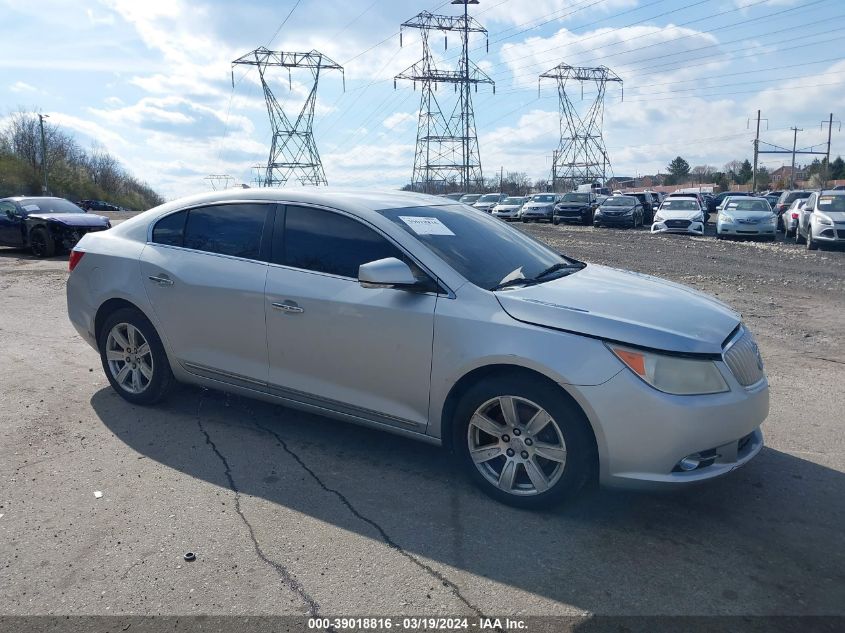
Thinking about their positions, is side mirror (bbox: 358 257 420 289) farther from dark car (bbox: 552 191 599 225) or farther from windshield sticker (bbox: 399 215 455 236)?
dark car (bbox: 552 191 599 225)

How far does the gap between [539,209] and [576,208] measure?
3.64 m

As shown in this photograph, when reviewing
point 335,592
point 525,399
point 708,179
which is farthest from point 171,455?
point 708,179

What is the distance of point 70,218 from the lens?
56.9 feet

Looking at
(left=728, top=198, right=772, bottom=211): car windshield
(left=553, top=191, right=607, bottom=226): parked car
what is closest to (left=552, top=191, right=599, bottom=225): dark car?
(left=553, top=191, right=607, bottom=226): parked car

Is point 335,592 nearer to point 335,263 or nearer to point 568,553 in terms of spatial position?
point 568,553

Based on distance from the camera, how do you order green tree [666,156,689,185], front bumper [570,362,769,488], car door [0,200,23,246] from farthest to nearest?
green tree [666,156,689,185], car door [0,200,23,246], front bumper [570,362,769,488]

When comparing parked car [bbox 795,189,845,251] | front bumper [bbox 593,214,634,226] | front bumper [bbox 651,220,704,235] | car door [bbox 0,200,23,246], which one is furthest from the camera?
front bumper [bbox 593,214,634,226]

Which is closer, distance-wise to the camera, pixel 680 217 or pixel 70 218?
pixel 70 218

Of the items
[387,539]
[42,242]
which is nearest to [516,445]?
[387,539]

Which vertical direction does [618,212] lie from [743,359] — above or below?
above

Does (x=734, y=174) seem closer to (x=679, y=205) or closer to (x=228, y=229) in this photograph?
(x=679, y=205)

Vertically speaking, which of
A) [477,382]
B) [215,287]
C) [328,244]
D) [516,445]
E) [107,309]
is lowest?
[516,445]

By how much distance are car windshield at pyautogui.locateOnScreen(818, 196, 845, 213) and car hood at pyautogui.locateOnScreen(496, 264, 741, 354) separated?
1843 cm

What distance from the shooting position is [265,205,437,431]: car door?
3.99m
